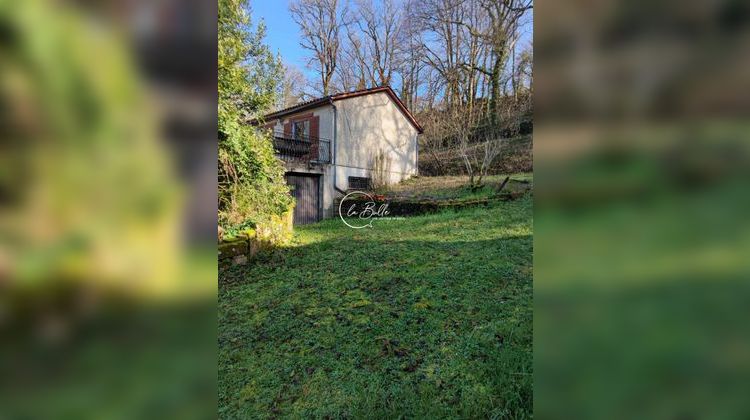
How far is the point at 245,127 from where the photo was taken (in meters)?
5.34

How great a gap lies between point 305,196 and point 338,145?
2.61 metres

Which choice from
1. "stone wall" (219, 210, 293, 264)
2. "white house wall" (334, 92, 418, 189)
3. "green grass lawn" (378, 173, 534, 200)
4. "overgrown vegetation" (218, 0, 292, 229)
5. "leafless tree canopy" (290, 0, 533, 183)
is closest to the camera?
"overgrown vegetation" (218, 0, 292, 229)

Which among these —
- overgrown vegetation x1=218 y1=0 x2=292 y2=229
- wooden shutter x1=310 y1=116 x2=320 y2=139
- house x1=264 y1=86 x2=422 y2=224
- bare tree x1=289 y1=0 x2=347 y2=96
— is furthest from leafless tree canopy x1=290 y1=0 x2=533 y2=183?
overgrown vegetation x1=218 y1=0 x2=292 y2=229

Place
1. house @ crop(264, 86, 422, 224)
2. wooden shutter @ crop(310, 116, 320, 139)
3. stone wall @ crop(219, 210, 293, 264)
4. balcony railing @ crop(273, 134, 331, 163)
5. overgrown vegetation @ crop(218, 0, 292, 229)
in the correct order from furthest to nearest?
1. wooden shutter @ crop(310, 116, 320, 139)
2. house @ crop(264, 86, 422, 224)
3. balcony railing @ crop(273, 134, 331, 163)
4. stone wall @ crop(219, 210, 293, 264)
5. overgrown vegetation @ crop(218, 0, 292, 229)

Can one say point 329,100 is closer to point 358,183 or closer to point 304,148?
point 304,148

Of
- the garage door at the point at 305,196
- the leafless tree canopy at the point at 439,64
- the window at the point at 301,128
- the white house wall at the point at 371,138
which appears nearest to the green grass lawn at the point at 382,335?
the garage door at the point at 305,196

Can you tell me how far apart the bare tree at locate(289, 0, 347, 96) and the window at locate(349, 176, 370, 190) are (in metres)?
4.35

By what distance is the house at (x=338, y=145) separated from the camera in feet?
34.0

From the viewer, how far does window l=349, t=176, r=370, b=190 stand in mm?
12085

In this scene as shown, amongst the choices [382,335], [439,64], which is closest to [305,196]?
[382,335]

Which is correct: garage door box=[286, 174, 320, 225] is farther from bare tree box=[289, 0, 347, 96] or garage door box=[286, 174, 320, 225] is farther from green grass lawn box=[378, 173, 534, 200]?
bare tree box=[289, 0, 347, 96]
